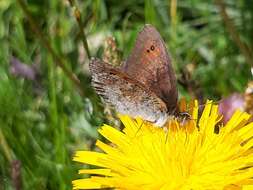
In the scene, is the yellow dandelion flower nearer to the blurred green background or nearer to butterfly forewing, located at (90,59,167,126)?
butterfly forewing, located at (90,59,167,126)

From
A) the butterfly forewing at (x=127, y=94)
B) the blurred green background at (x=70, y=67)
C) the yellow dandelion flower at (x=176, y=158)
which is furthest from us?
the blurred green background at (x=70, y=67)

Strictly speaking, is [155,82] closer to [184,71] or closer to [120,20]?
[184,71]

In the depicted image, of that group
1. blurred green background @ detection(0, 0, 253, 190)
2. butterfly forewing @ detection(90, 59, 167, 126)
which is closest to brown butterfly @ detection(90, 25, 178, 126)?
butterfly forewing @ detection(90, 59, 167, 126)

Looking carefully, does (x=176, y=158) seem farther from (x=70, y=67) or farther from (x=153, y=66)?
(x=70, y=67)

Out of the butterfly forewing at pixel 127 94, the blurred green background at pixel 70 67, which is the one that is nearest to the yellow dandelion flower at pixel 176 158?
the butterfly forewing at pixel 127 94

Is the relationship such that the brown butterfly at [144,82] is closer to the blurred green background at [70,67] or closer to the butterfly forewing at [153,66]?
the butterfly forewing at [153,66]

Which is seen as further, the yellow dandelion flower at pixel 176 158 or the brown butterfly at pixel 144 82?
the brown butterfly at pixel 144 82
